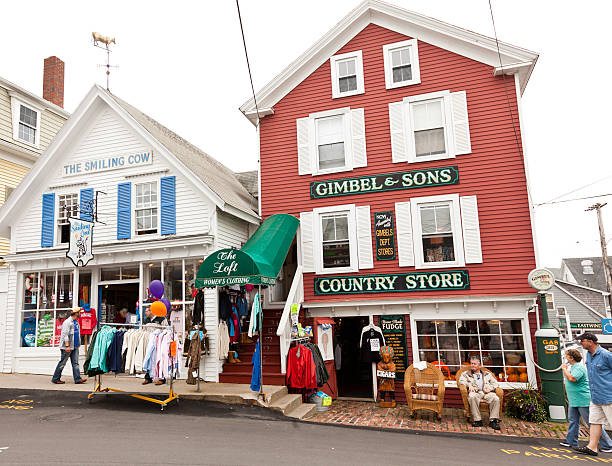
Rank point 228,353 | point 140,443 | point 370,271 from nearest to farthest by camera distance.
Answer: point 140,443 → point 228,353 → point 370,271

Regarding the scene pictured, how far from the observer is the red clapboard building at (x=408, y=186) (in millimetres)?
10969

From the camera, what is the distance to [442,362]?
1114 cm

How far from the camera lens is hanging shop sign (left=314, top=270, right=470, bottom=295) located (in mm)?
11148

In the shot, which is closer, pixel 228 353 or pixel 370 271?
pixel 228 353

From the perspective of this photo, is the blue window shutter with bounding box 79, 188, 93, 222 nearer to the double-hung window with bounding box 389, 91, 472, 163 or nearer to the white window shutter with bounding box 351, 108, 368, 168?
the white window shutter with bounding box 351, 108, 368, 168

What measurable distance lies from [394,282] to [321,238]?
2407mm

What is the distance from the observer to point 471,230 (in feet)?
36.8

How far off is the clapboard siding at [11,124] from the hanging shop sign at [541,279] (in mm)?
18756

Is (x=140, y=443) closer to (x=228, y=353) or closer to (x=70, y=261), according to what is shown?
(x=228, y=353)

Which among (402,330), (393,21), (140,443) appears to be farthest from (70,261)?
(393,21)

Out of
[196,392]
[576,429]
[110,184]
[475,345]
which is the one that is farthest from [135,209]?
[576,429]

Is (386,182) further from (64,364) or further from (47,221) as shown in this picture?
(47,221)

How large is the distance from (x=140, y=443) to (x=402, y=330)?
693cm

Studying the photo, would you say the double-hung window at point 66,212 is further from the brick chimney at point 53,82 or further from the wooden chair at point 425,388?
the wooden chair at point 425,388
